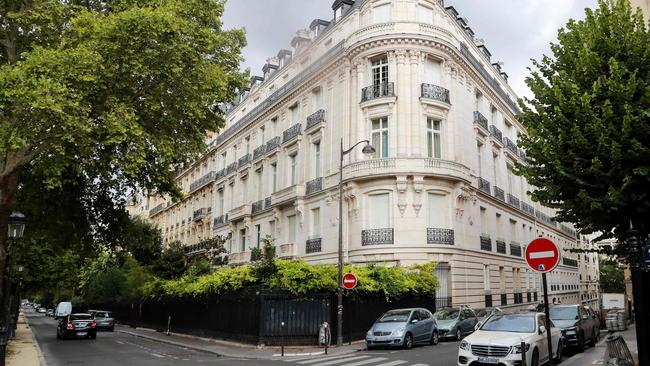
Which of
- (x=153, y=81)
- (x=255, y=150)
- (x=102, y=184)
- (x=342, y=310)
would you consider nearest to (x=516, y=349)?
(x=342, y=310)

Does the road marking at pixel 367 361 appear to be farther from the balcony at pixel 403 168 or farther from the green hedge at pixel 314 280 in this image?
the balcony at pixel 403 168

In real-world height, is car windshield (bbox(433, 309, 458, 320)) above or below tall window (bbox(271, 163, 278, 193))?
below

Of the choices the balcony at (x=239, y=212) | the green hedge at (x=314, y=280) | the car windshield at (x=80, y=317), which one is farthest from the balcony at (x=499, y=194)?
the car windshield at (x=80, y=317)

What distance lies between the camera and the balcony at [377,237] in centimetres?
2533

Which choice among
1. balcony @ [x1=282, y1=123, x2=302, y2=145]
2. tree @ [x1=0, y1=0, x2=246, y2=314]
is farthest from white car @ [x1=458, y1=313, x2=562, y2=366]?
balcony @ [x1=282, y1=123, x2=302, y2=145]

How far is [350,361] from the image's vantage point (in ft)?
48.9

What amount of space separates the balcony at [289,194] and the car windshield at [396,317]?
13.2 metres

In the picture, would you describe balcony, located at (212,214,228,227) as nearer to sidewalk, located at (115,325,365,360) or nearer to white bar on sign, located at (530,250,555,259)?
sidewalk, located at (115,325,365,360)

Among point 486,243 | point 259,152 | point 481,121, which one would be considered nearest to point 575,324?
point 486,243

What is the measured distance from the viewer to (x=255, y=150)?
128ft

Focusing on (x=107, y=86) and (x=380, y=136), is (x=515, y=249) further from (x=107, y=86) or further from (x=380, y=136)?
(x=107, y=86)

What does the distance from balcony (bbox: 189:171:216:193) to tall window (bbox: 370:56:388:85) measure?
24.5m

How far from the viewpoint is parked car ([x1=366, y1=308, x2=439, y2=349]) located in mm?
17547

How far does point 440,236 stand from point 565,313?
9.11 meters
